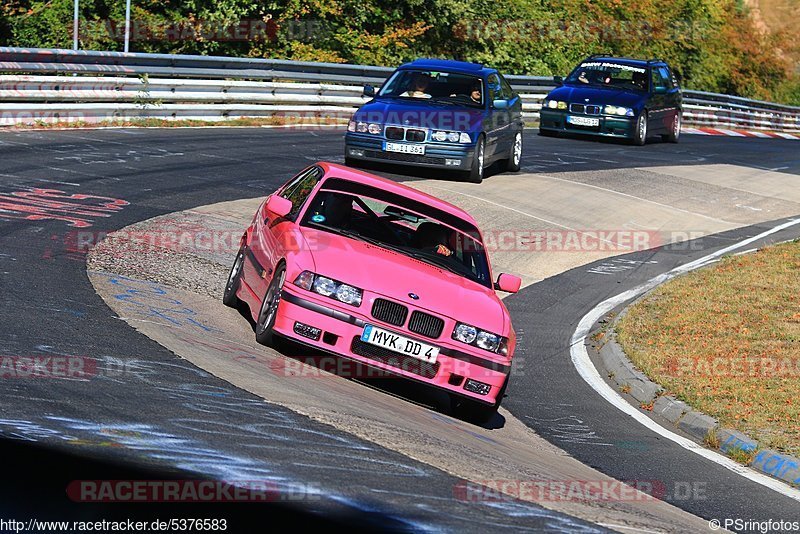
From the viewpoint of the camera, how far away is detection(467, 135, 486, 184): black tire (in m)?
19.2

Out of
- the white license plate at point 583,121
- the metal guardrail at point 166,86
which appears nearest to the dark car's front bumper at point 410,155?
the metal guardrail at point 166,86

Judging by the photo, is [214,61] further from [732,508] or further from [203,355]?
[732,508]

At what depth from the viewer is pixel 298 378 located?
8602 millimetres

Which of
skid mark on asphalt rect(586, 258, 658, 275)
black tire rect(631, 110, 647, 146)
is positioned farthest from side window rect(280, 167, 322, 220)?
black tire rect(631, 110, 647, 146)

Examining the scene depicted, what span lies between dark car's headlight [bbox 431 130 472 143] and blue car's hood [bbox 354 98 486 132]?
63 millimetres

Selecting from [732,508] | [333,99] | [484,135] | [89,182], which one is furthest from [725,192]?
[732,508]

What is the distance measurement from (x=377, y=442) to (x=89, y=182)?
9.88 metres

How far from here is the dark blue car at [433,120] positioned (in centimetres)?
1853

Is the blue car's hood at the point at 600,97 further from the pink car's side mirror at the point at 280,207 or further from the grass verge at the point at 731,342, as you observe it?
the pink car's side mirror at the point at 280,207

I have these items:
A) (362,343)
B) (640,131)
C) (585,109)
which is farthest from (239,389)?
(640,131)

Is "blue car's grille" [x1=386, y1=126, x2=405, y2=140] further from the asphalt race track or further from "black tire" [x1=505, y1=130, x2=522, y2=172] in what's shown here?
"black tire" [x1=505, y1=130, x2=522, y2=172]

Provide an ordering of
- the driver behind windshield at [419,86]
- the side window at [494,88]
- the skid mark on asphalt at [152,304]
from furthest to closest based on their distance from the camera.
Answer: the side window at [494,88], the driver behind windshield at [419,86], the skid mark on asphalt at [152,304]

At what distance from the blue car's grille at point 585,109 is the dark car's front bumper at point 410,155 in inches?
360

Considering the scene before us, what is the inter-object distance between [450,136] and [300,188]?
834 cm
